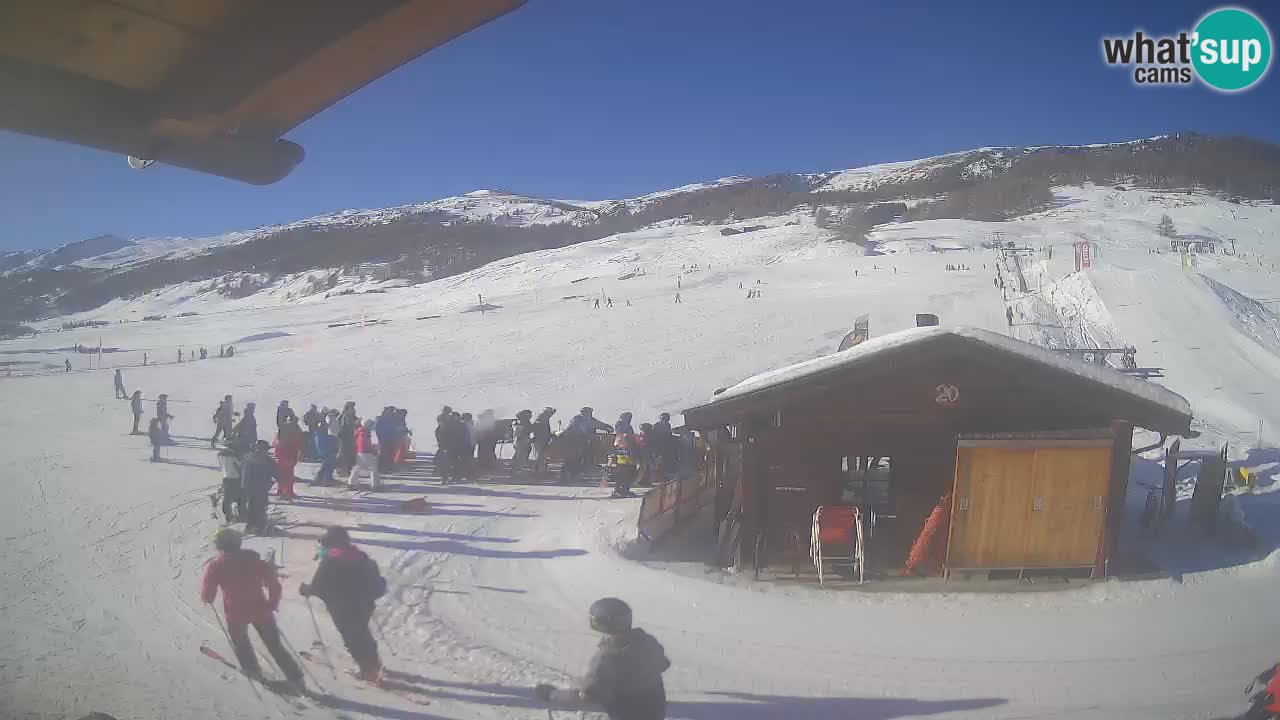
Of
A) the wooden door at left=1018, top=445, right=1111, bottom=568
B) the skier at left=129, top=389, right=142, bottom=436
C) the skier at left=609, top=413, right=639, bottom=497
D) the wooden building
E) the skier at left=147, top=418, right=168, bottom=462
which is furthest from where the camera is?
the skier at left=129, top=389, right=142, bottom=436

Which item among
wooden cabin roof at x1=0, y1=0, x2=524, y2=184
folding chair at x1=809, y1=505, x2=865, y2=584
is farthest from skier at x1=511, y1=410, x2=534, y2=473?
wooden cabin roof at x1=0, y1=0, x2=524, y2=184

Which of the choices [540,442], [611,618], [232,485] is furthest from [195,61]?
[540,442]

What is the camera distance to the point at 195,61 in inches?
79.4

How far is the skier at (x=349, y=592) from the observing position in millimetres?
4992

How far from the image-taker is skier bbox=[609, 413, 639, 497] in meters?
11.7

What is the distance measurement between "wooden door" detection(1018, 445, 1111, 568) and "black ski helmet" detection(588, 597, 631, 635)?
19.9 ft

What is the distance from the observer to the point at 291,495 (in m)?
10.2

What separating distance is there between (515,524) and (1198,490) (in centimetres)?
964

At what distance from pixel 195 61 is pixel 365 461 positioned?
10.5 m

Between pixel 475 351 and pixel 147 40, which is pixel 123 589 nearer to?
pixel 147 40

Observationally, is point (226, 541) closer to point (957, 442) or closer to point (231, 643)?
point (231, 643)

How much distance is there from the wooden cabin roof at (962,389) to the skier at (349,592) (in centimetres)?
434

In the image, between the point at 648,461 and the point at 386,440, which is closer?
the point at 648,461

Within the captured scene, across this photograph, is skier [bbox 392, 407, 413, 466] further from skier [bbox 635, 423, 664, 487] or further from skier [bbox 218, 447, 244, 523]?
skier [bbox 635, 423, 664, 487]
